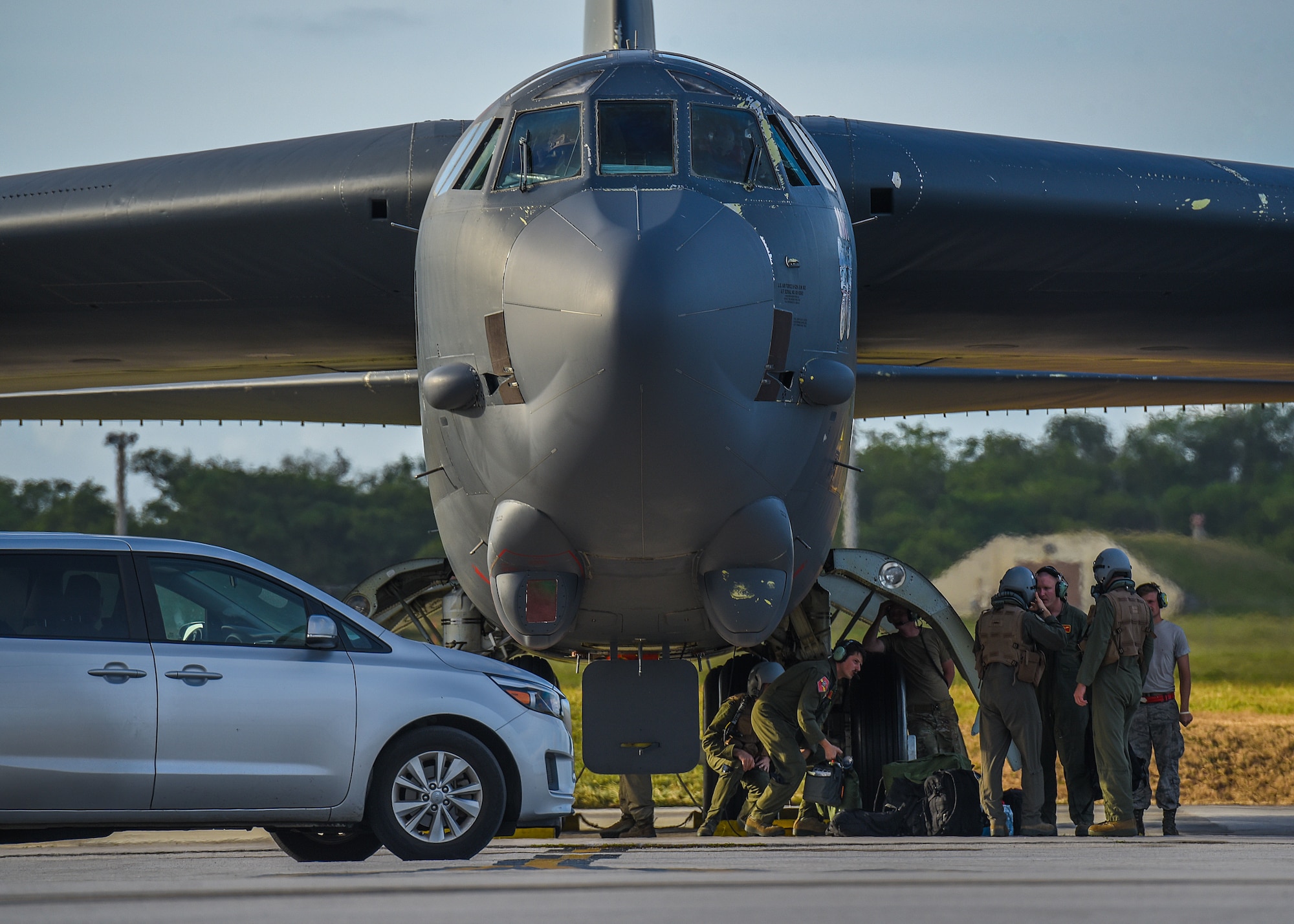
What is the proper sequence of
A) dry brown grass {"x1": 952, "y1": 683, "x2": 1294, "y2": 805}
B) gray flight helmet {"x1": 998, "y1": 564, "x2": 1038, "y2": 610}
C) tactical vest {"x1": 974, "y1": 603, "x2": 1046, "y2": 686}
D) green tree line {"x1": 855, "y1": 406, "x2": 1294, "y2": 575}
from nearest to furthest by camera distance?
tactical vest {"x1": 974, "y1": 603, "x2": 1046, "y2": 686}
gray flight helmet {"x1": 998, "y1": 564, "x2": 1038, "y2": 610}
dry brown grass {"x1": 952, "y1": 683, "x2": 1294, "y2": 805}
green tree line {"x1": 855, "y1": 406, "x2": 1294, "y2": 575}

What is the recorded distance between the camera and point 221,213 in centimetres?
1105

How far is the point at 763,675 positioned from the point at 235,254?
4807mm

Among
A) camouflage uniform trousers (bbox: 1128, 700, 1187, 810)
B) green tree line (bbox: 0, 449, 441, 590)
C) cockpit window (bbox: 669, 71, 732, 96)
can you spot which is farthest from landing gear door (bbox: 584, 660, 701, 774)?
green tree line (bbox: 0, 449, 441, 590)

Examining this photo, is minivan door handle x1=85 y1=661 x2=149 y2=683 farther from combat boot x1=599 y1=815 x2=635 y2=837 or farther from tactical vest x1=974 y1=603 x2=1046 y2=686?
tactical vest x1=974 y1=603 x2=1046 y2=686

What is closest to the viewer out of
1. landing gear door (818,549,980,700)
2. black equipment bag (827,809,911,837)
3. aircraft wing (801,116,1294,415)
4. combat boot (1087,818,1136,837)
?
combat boot (1087,818,1136,837)

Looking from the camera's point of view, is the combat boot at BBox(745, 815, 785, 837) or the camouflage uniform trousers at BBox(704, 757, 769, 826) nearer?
the combat boot at BBox(745, 815, 785, 837)

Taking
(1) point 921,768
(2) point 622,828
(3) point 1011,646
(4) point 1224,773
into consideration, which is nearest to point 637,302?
(3) point 1011,646

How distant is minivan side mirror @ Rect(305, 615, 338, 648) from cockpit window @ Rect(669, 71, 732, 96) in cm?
321

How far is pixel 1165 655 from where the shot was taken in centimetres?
1144

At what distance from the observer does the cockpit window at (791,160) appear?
8.02 metres

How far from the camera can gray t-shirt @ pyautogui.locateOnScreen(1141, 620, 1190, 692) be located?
37.1 feet

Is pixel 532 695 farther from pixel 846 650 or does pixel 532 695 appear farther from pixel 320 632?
pixel 846 650

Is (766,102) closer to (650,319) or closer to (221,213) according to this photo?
(650,319)

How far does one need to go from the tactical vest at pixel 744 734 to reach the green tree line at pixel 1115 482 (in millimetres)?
13712
